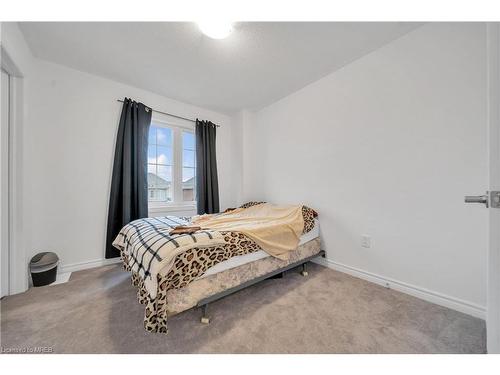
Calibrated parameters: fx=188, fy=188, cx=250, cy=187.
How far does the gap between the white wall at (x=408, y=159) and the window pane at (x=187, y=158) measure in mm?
1901

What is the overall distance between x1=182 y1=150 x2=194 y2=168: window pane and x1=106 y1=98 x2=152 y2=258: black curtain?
66 centimetres

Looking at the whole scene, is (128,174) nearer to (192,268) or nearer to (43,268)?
(43,268)

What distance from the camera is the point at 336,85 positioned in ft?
7.40

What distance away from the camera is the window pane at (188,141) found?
3199mm

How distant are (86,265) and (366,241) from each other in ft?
10.6

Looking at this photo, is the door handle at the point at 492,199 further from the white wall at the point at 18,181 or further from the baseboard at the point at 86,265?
the baseboard at the point at 86,265

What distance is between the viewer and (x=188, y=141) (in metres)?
3.25

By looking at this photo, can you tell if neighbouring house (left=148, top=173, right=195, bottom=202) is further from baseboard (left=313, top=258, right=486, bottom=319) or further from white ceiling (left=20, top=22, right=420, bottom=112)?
baseboard (left=313, top=258, right=486, bottom=319)

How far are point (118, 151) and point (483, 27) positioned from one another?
3.59m

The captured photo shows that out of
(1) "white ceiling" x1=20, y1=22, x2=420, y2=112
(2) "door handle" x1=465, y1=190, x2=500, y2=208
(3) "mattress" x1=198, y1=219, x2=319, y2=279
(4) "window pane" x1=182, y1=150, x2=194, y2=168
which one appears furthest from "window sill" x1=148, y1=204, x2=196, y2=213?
(2) "door handle" x1=465, y1=190, x2=500, y2=208

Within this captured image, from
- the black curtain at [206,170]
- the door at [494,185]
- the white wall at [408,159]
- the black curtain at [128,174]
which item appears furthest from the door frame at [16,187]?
the door at [494,185]

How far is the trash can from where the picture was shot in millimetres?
1837
